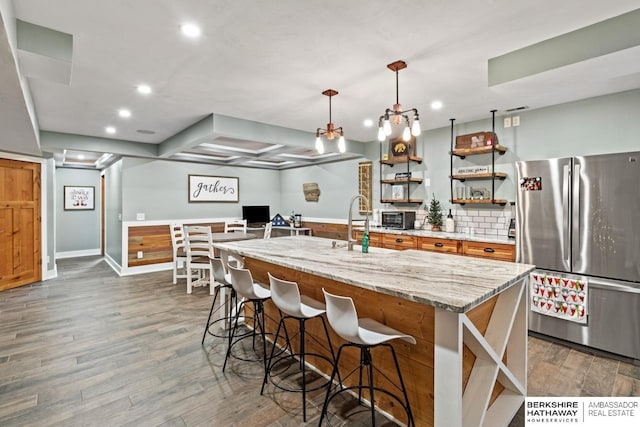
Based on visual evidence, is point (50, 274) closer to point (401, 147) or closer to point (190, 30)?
point (190, 30)

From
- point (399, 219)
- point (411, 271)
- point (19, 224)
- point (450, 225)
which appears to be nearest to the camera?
point (411, 271)

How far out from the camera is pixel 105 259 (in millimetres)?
7340

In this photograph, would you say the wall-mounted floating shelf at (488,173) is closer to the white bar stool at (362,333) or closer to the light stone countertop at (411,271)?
the light stone countertop at (411,271)

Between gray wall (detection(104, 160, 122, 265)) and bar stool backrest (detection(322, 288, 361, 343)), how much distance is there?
557cm

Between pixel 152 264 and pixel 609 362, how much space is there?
660 centimetres

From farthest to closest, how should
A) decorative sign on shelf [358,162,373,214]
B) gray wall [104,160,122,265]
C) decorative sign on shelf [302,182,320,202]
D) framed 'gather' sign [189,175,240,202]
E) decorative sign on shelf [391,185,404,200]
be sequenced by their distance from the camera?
1. decorative sign on shelf [302,182,320,202]
2. framed 'gather' sign [189,175,240,202]
3. gray wall [104,160,122,265]
4. decorative sign on shelf [358,162,373,214]
5. decorative sign on shelf [391,185,404,200]

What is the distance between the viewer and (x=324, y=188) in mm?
7016

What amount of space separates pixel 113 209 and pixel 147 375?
5.17 meters

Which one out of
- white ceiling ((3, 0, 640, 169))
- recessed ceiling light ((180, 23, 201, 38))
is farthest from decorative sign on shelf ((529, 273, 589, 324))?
recessed ceiling light ((180, 23, 201, 38))

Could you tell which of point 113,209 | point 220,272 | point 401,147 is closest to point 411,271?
point 220,272

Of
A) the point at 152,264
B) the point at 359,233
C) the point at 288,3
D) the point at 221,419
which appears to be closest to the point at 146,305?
the point at 152,264

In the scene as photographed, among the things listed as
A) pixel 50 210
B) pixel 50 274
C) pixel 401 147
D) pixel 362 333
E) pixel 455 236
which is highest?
pixel 401 147

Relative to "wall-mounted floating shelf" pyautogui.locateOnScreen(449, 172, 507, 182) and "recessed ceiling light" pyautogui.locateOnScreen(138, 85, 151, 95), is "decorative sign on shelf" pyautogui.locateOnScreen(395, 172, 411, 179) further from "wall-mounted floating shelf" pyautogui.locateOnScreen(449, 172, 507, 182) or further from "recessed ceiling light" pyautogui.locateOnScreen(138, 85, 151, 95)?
"recessed ceiling light" pyautogui.locateOnScreen(138, 85, 151, 95)

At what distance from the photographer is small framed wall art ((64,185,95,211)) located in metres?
7.72
